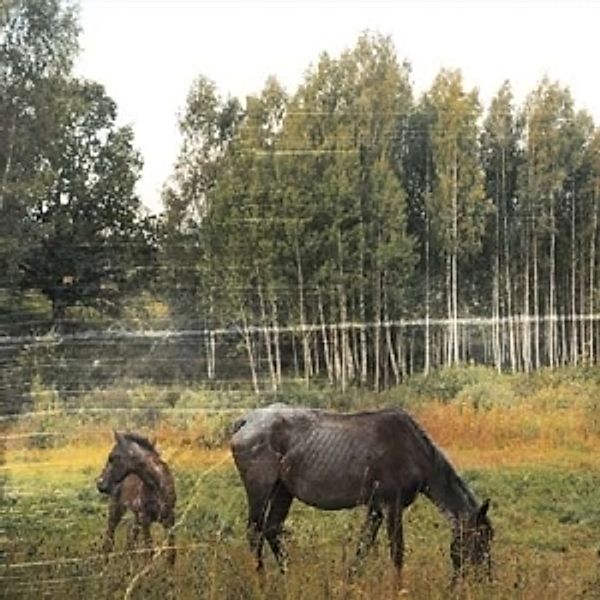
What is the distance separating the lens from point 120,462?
3635mm

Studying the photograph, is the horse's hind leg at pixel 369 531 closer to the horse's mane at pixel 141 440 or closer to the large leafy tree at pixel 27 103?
the horse's mane at pixel 141 440

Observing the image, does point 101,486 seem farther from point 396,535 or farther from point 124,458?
point 396,535

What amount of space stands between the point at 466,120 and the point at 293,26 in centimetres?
45

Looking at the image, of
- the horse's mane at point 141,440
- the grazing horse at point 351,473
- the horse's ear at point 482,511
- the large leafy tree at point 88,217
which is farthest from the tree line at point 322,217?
the horse's ear at point 482,511

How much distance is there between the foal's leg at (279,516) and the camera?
3625mm

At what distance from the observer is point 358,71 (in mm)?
3617

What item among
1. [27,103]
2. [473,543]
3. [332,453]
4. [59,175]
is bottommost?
[473,543]

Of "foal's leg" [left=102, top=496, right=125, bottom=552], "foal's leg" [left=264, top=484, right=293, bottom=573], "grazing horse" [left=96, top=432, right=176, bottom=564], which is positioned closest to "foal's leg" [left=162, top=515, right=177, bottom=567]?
"grazing horse" [left=96, top=432, right=176, bottom=564]

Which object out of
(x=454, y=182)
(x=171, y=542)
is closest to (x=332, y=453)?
(x=171, y=542)

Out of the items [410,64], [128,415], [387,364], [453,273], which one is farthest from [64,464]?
[410,64]

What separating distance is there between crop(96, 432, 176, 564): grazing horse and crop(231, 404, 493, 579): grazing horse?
0.18 metres

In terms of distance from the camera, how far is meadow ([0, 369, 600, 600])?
3602 millimetres

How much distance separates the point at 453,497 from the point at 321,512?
31 cm

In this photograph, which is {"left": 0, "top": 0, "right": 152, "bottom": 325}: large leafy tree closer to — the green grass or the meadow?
the meadow
